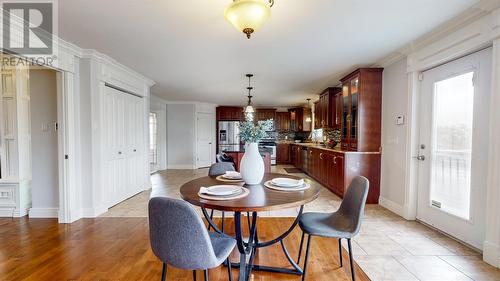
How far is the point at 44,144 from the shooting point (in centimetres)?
331

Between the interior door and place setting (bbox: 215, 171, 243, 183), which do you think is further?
the interior door

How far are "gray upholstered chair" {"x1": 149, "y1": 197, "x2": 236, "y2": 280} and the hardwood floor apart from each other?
29.3 inches

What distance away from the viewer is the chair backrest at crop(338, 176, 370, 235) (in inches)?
69.6

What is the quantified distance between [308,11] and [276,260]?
2351mm

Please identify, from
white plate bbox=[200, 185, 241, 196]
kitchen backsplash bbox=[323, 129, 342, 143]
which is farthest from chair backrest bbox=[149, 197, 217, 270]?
kitchen backsplash bbox=[323, 129, 342, 143]

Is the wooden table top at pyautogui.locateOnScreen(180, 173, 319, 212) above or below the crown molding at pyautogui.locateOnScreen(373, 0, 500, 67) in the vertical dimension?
below

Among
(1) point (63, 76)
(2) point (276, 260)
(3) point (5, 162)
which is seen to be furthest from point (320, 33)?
(3) point (5, 162)

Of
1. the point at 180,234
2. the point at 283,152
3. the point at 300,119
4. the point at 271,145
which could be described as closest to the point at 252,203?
the point at 180,234

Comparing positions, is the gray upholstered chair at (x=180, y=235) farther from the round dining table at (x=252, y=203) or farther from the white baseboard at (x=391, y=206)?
the white baseboard at (x=391, y=206)

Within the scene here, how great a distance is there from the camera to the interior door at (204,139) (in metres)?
8.20

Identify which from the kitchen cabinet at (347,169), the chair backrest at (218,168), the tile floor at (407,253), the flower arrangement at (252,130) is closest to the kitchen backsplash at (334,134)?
the kitchen cabinet at (347,169)

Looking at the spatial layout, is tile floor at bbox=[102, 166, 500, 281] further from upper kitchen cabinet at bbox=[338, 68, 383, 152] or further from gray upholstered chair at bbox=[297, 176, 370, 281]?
upper kitchen cabinet at bbox=[338, 68, 383, 152]

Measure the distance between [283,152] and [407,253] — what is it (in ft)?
22.5

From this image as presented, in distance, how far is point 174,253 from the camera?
134 centimetres
